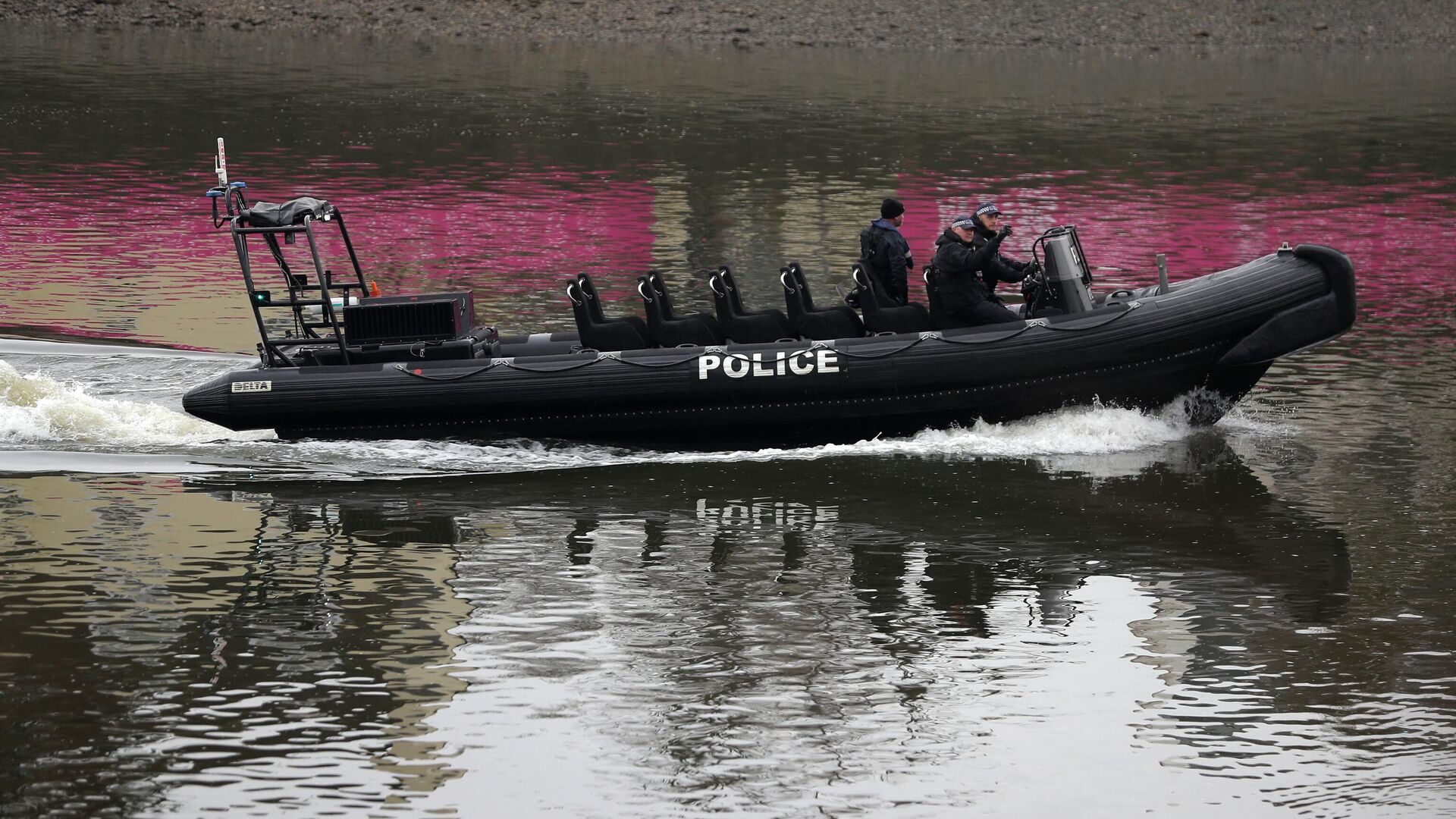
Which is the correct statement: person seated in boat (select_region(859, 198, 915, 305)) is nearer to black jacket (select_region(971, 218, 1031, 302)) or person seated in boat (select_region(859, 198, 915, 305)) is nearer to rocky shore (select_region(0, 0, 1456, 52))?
black jacket (select_region(971, 218, 1031, 302))

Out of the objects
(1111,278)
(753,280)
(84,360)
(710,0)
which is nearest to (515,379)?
(84,360)

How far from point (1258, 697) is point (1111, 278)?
11902mm

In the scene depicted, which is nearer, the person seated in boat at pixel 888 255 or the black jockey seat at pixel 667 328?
the black jockey seat at pixel 667 328

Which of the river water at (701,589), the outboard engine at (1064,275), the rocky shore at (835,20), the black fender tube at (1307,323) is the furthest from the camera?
the rocky shore at (835,20)

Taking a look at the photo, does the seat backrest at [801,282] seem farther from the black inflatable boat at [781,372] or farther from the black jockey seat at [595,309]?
the black jockey seat at [595,309]

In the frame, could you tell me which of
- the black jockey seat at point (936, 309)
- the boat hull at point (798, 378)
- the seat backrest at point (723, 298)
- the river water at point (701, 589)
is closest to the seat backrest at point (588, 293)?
the boat hull at point (798, 378)

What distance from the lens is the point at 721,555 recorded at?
1076 centimetres

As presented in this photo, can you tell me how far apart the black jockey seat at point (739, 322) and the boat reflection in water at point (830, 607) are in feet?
3.38

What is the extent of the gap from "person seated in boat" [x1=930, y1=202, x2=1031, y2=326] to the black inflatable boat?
0.61 feet

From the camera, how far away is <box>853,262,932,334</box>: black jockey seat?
13281mm

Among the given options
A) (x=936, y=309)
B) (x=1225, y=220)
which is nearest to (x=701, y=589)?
(x=936, y=309)

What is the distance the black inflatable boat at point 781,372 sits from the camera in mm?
12695

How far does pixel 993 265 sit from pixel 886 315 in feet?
Result: 2.90

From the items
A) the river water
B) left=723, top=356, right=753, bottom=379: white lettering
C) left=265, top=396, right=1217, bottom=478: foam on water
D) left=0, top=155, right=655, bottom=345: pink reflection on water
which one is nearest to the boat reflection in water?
the river water
